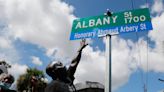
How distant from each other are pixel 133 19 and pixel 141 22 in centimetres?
18

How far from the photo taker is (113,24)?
5812 millimetres

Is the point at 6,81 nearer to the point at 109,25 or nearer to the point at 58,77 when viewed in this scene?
the point at 58,77

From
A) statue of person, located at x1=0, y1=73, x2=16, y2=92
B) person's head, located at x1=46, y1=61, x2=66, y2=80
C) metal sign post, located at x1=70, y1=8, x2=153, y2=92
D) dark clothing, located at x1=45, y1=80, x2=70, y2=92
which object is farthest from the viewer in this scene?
metal sign post, located at x1=70, y1=8, x2=153, y2=92

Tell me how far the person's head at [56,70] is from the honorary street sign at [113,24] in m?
2.54

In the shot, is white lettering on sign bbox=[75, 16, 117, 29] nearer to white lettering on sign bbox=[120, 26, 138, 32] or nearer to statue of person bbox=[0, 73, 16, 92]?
white lettering on sign bbox=[120, 26, 138, 32]

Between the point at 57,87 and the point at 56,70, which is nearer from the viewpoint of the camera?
the point at 57,87

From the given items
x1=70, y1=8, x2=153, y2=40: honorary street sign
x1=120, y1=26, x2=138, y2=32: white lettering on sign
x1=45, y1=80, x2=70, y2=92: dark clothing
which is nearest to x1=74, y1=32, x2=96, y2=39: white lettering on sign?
x1=70, y1=8, x2=153, y2=40: honorary street sign

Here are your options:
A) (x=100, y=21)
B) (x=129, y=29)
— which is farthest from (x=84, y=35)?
(x=129, y=29)

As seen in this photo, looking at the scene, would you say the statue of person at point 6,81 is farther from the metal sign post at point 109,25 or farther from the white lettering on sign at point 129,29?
the white lettering on sign at point 129,29

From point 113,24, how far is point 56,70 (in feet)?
9.20

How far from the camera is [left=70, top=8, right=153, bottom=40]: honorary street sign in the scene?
555 cm

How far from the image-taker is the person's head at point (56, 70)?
3.22 m

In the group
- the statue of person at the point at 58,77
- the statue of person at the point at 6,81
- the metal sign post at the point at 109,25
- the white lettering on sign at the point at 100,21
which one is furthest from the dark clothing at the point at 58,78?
the white lettering on sign at the point at 100,21

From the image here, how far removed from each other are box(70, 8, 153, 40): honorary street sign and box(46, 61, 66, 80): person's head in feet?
8.33
